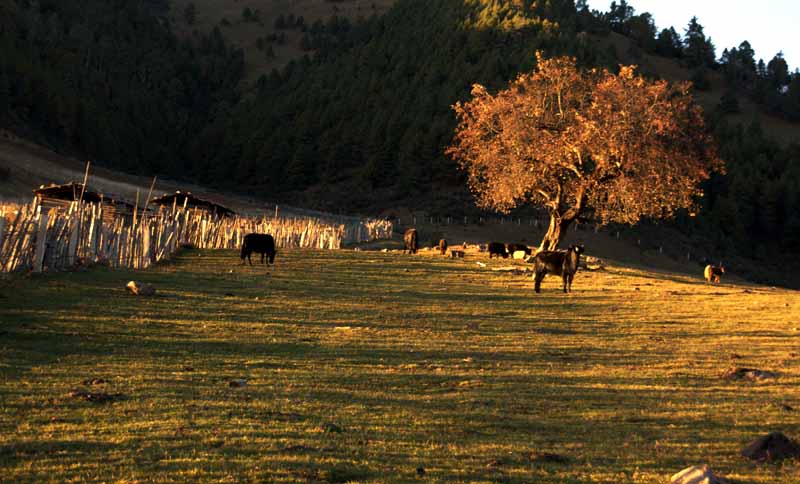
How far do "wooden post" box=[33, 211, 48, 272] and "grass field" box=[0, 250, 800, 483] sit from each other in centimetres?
48

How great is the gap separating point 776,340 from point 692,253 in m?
61.6

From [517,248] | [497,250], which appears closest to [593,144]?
[497,250]

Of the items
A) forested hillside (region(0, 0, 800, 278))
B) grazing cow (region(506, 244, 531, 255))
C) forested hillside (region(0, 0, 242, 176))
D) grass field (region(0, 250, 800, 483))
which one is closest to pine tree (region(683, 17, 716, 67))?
forested hillside (region(0, 0, 800, 278))

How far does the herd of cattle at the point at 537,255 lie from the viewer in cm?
2488

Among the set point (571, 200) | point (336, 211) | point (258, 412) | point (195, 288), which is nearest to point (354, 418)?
point (258, 412)

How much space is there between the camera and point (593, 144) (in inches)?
1291

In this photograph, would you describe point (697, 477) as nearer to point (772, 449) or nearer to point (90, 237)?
point (772, 449)

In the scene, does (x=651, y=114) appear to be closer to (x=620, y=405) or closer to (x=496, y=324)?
(x=496, y=324)

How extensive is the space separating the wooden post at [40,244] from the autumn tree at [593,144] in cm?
1987

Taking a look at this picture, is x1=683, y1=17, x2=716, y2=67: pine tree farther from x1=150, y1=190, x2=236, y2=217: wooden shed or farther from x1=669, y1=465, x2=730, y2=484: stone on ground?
x1=669, y1=465, x2=730, y2=484: stone on ground

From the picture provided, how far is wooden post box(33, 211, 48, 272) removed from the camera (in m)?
19.2

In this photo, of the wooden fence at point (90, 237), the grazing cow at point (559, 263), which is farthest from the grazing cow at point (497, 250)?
the grazing cow at point (559, 263)

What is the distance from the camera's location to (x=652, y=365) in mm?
13148

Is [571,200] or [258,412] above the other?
[571,200]
